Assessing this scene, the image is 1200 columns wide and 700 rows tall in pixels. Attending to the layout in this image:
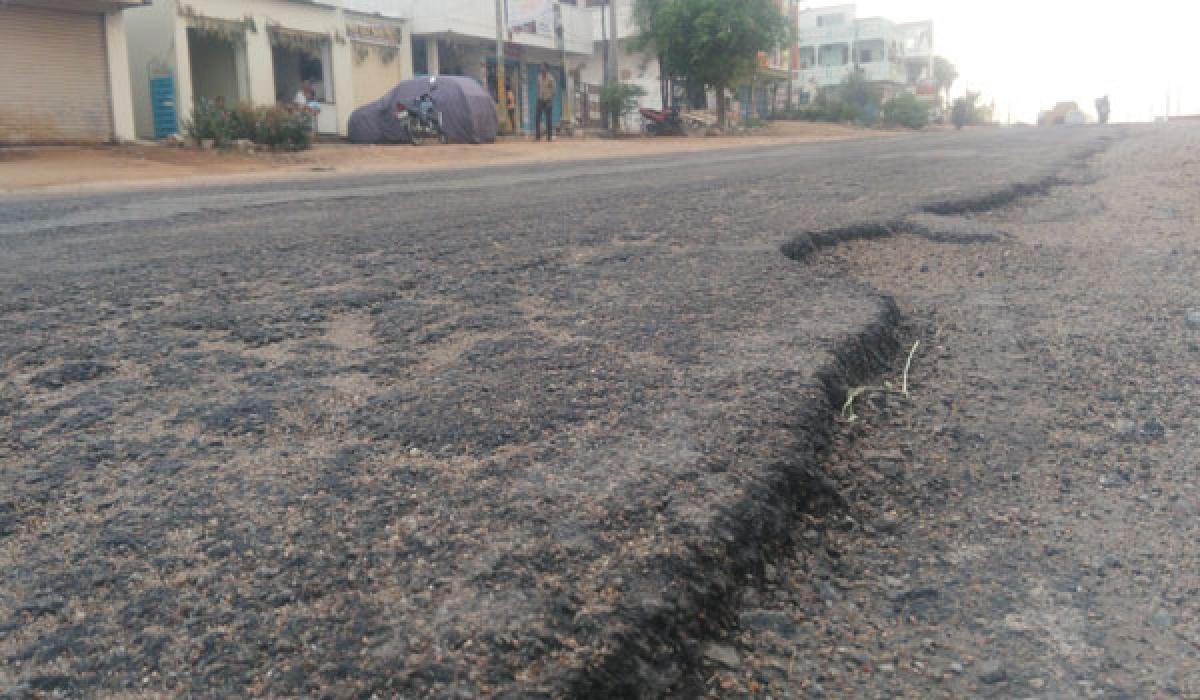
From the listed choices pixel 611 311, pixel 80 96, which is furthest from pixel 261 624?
pixel 80 96

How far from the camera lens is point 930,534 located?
166 centimetres

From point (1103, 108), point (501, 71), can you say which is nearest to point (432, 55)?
point (501, 71)

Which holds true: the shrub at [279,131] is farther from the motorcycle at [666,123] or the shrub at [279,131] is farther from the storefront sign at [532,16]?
the motorcycle at [666,123]

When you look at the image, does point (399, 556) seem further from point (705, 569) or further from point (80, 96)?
point (80, 96)

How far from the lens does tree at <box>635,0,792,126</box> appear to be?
2792cm

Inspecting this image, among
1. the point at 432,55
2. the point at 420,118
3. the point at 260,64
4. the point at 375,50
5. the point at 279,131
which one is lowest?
the point at 279,131

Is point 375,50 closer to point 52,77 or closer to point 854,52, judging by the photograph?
point 52,77

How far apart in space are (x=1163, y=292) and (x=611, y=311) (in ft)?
6.34

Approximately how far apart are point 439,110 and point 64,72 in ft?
23.5

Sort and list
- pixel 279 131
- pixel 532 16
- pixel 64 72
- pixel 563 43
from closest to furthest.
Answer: pixel 64 72
pixel 279 131
pixel 532 16
pixel 563 43

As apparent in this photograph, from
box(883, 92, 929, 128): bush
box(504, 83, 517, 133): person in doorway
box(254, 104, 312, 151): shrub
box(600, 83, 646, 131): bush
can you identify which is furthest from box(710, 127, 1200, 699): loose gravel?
box(883, 92, 929, 128): bush

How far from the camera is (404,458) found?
1758mm

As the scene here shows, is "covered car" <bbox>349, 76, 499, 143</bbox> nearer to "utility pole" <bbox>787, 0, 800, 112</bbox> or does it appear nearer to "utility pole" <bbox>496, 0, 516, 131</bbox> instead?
"utility pole" <bbox>496, 0, 516, 131</bbox>

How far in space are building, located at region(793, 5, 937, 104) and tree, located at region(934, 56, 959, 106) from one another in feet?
9.64
